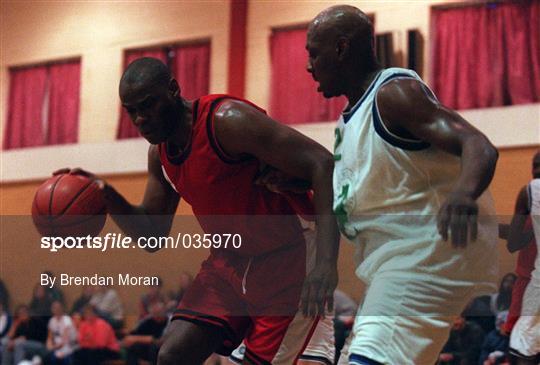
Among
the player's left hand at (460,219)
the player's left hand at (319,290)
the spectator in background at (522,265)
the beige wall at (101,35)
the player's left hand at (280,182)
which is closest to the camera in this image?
the player's left hand at (460,219)

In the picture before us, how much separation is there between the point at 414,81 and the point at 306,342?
3.58ft

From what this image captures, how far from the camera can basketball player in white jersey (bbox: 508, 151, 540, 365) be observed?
456 centimetres

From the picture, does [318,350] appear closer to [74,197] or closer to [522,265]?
[74,197]

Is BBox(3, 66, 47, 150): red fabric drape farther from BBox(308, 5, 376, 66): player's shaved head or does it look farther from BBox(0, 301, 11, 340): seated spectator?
BBox(308, 5, 376, 66): player's shaved head

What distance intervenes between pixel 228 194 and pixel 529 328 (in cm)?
218

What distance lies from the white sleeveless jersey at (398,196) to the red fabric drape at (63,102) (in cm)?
786

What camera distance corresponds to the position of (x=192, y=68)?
9.70 meters

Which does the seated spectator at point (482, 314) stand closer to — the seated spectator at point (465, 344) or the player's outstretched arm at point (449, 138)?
the seated spectator at point (465, 344)

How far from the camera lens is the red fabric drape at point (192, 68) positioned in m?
9.63

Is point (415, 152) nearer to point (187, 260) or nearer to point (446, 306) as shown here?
point (446, 306)

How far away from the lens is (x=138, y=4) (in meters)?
9.84

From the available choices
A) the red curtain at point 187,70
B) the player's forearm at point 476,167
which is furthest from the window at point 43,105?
A: the player's forearm at point 476,167

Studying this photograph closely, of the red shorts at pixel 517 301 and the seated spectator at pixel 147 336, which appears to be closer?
the red shorts at pixel 517 301

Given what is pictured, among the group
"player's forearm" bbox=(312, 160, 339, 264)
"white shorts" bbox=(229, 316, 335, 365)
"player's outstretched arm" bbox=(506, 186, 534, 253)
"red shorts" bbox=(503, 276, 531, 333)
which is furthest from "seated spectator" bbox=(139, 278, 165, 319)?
"player's forearm" bbox=(312, 160, 339, 264)
